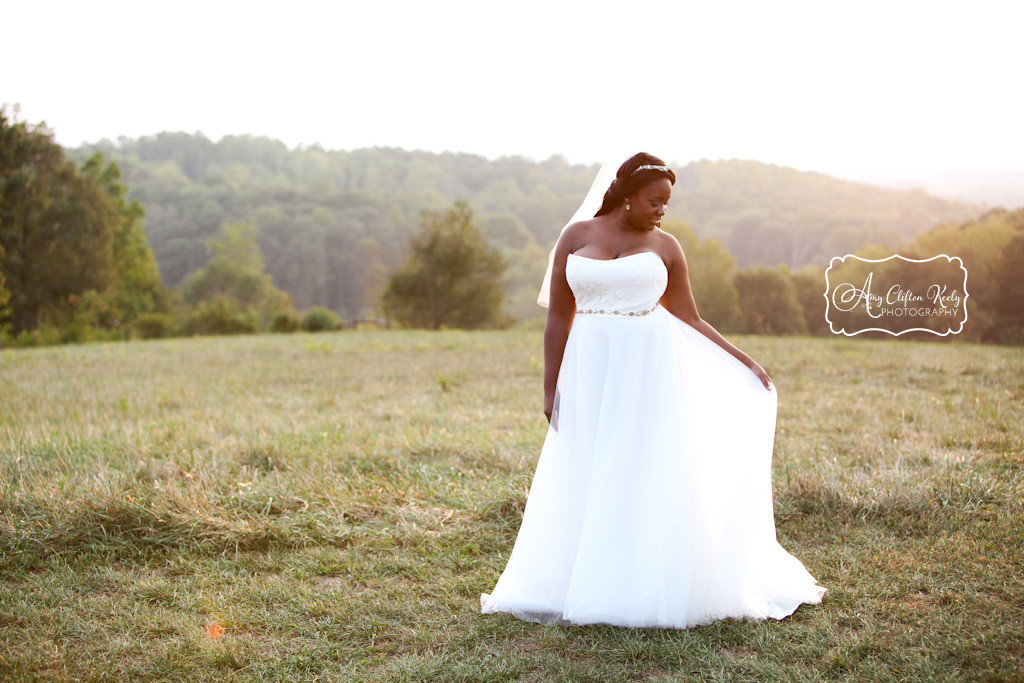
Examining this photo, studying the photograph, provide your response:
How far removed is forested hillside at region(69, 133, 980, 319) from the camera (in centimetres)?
5791

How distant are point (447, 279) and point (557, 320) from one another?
139ft

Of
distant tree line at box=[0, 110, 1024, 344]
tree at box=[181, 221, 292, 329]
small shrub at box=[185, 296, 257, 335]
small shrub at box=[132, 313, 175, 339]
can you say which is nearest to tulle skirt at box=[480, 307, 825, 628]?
distant tree line at box=[0, 110, 1024, 344]

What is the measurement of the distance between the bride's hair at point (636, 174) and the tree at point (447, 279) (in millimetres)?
42037

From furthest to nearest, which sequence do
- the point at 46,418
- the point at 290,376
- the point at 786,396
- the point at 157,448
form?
the point at 290,376 < the point at 786,396 < the point at 46,418 < the point at 157,448

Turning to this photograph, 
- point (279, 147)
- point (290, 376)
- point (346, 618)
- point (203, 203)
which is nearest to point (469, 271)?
point (290, 376)

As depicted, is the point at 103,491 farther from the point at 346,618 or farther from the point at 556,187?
the point at 556,187

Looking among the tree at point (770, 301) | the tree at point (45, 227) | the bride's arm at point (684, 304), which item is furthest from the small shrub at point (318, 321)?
the bride's arm at point (684, 304)

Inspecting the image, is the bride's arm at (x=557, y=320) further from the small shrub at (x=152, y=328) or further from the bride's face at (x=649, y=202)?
the small shrub at (x=152, y=328)

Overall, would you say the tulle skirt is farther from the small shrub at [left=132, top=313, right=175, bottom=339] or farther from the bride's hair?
the small shrub at [left=132, top=313, right=175, bottom=339]

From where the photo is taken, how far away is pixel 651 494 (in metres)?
3.88

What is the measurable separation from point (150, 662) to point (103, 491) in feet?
7.58

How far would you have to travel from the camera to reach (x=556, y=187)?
88375 millimetres

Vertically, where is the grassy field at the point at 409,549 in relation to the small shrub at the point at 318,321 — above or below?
above

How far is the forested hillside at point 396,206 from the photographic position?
5791cm
